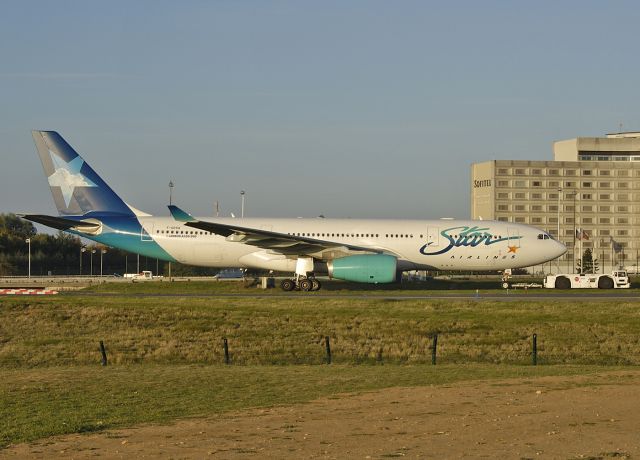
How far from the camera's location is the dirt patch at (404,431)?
39.7 feet

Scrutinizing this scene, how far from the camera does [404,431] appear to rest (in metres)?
13.5

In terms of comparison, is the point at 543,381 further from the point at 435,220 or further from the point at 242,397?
the point at 435,220

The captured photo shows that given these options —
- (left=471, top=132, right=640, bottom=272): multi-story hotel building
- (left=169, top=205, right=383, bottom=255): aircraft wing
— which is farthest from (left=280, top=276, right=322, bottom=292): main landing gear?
(left=471, top=132, right=640, bottom=272): multi-story hotel building

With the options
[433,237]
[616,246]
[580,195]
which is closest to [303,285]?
[433,237]

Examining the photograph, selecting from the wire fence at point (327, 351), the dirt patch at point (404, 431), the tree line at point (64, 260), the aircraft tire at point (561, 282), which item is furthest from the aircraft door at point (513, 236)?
the tree line at point (64, 260)

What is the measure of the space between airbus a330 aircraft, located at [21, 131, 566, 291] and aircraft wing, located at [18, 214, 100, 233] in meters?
0.05

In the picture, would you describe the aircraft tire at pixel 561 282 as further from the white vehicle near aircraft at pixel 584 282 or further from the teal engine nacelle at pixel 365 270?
the teal engine nacelle at pixel 365 270

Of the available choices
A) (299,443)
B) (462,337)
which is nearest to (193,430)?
(299,443)

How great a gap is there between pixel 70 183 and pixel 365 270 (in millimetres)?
16830

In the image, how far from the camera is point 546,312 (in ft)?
118

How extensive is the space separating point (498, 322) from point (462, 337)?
3.32m

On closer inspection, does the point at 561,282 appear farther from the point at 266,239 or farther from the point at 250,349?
the point at 250,349

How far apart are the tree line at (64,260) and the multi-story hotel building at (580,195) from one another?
43.3m

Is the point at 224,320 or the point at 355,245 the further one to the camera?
the point at 355,245
